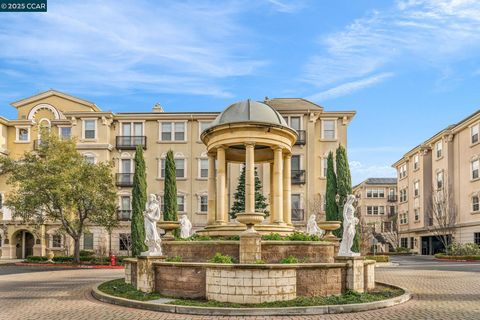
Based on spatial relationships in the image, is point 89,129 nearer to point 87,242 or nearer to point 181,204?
point 87,242

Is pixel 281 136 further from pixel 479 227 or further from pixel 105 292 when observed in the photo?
pixel 479 227

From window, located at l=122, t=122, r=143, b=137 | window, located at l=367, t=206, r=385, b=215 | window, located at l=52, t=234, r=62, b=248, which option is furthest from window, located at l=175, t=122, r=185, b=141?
window, located at l=367, t=206, r=385, b=215

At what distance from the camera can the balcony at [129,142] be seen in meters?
47.1

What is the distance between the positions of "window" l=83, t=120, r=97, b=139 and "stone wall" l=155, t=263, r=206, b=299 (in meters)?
33.5

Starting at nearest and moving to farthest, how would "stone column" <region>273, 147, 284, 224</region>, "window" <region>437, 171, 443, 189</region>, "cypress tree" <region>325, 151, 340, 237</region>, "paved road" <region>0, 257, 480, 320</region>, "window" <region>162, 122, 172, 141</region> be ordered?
"paved road" <region>0, 257, 480, 320</region> < "stone column" <region>273, 147, 284, 224</region> < "cypress tree" <region>325, 151, 340, 237</region> < "window" <region>162, 122, 172, 141</region> < "window" <region>437, 171, 443, 189</region>

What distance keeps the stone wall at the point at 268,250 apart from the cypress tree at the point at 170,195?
66.6ft

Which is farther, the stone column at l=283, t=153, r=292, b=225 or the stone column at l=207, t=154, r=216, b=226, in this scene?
the stone column at l=207, t=154, r=216, b=226

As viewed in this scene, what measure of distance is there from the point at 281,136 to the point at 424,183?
1718 inches

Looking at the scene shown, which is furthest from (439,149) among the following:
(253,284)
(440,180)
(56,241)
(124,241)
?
(253,284)

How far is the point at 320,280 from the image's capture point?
1512 centimetres

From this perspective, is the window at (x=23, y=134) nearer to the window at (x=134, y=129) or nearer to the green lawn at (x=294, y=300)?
the window at (x=134, y=129)

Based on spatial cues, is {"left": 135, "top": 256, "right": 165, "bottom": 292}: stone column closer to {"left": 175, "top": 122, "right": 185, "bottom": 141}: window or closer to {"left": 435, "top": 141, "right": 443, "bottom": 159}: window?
{"left": 175, "top": 122, "right": 185, "bottom": 141}: window

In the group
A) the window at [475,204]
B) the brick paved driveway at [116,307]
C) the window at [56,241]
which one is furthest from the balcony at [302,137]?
the window at [56,241]

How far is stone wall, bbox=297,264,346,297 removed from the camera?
1485cm
